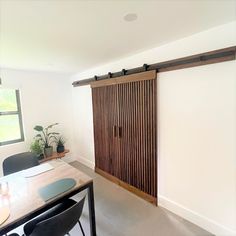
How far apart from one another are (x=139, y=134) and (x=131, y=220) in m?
1.20

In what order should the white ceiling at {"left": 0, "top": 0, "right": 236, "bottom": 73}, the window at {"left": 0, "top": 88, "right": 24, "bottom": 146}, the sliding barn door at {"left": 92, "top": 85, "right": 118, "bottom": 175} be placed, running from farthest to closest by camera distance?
the window at {"left": 0, "top": 88, "right": 24, "bottom": 146} → the sliding barn door at {"left": 92, "top": 85, "right": 118, "bottom": 175} → the white ceiling at {"left": 0, "top": 0, "right": 236, "bottom": 73}

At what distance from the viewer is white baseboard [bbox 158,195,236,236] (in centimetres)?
181

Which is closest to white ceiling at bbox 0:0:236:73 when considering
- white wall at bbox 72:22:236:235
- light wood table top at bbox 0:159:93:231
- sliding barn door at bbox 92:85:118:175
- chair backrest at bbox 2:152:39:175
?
white wall at bbox 72:22:236:235

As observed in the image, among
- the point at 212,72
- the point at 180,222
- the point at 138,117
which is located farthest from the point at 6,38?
the point at 180,222

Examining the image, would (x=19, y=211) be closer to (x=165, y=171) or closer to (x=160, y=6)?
(x=165, y=171)

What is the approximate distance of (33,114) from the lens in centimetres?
354

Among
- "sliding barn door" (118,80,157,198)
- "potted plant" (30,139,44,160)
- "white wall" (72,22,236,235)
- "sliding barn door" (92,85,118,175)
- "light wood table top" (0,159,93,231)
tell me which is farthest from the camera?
"potted plant" (30,139,44,160)

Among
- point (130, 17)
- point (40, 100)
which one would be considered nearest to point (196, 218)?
point (130, 17)

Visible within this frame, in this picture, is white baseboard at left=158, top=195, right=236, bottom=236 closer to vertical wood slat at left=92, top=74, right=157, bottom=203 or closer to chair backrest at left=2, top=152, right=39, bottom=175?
vertical wood slat at left=92, top=74, right=157, bottom=203

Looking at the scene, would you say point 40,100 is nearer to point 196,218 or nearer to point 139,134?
point 139,134

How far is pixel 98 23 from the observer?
4.80 ft

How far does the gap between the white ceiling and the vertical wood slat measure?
0.73 meters

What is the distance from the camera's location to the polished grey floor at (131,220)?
1.95 m

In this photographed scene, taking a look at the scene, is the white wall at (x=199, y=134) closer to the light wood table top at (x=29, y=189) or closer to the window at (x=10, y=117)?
the light wood table top at (x=29, y=189)
